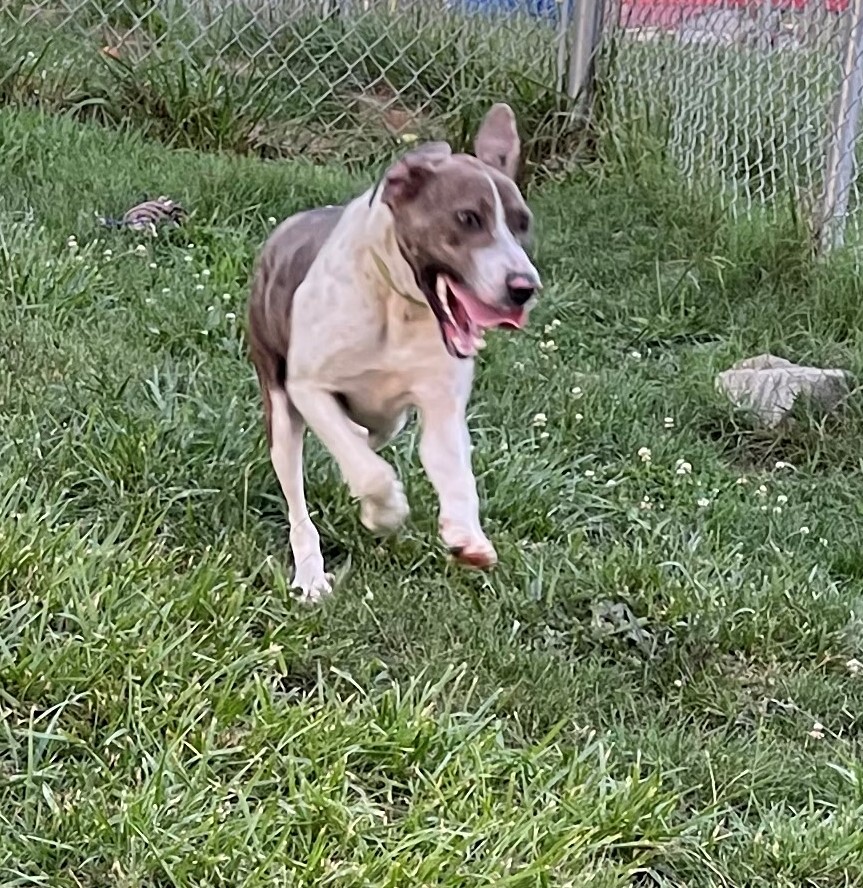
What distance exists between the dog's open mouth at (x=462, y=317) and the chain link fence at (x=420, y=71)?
306 centimetres

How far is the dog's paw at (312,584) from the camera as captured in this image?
295cm

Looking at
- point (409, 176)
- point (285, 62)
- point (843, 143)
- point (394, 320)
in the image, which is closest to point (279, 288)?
point (394, 320)

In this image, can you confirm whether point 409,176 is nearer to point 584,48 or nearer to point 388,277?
point 388,277

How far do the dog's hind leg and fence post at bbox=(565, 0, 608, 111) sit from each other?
3.58 meters

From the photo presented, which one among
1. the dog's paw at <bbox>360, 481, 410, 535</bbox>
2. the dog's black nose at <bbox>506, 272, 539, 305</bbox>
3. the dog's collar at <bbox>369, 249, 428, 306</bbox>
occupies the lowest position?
the dog's paw at <bbox>360, 481, 410, 535</bbox>

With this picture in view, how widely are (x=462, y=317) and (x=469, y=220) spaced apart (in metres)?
0.18

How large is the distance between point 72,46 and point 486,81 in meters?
1.78

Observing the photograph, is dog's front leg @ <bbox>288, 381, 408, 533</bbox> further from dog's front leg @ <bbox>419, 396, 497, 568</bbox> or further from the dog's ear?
the dog's ear

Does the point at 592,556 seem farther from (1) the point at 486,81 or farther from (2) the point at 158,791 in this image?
(1) the point at 486,81

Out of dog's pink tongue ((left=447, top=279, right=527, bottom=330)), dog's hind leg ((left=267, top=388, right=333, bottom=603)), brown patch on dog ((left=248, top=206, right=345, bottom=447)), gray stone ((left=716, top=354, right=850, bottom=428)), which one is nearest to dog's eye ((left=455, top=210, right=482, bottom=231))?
dog's pink tongue ((left=447, top=279, right=527, bottom=330))

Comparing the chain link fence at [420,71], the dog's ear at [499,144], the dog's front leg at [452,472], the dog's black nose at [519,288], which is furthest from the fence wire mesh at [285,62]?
the dog's black nose at [519,288]

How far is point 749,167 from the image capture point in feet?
18.0

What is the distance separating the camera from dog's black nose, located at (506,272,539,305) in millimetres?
2451

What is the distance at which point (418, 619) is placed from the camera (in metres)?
2.97
